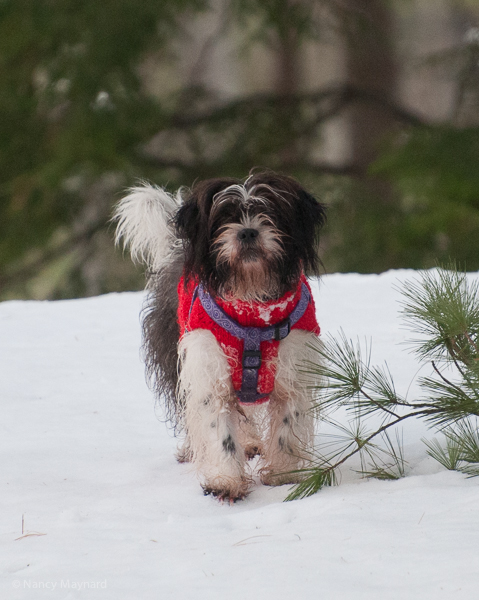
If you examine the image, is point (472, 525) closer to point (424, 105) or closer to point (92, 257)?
point (92, 257)

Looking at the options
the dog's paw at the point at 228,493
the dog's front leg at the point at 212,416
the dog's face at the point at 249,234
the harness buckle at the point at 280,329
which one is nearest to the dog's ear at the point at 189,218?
the dog's face at the point at 249,234

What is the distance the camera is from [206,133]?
11.3 m

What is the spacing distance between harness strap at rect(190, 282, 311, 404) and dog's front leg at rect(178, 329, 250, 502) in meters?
0.08

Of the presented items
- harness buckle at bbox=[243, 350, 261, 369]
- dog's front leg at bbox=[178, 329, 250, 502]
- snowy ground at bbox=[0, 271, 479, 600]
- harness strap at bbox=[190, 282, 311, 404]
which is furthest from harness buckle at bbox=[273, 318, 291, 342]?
snowy ground at bbox=[0, 271, 479, 600]

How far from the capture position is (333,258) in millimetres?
10812

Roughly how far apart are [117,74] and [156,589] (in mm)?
9327

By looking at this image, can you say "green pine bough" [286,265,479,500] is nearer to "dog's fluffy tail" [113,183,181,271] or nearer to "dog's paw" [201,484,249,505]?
"dog's paw" [201,484,249,505]

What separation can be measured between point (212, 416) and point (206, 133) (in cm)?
821

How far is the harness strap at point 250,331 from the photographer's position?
3.57 meters

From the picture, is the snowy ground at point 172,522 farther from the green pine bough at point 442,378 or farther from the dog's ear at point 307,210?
the dog's ear at point 307,210

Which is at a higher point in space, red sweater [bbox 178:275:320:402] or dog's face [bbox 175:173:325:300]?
dog's face [bbox 175:173:325:300]

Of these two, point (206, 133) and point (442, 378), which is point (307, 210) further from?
point (206, 133)

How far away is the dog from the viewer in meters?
3.43

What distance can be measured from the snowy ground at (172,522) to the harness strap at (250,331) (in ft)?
1.81
